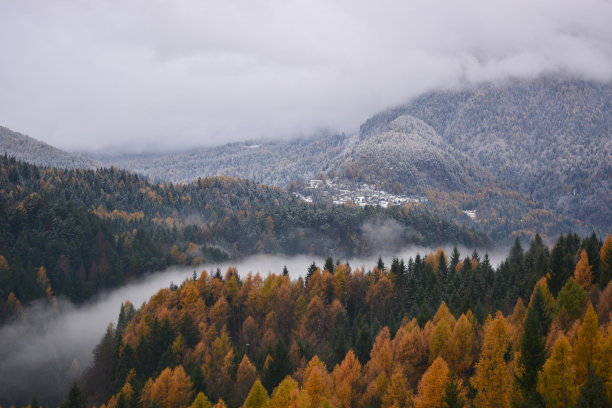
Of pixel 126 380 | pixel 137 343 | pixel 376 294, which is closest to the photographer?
pixel 126 380

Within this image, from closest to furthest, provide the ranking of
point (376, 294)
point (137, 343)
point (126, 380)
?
point (126, 380) < point (137, 343) < point (376, 294)

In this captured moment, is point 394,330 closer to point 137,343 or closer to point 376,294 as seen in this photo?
point 376,294

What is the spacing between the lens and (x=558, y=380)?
67875 millimetres

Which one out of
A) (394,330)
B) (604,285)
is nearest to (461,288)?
(394,330)

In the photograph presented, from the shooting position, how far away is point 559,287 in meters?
114

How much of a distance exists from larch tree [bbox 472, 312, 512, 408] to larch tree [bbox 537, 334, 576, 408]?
7230mm

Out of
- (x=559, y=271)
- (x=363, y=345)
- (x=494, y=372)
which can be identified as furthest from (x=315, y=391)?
(x=559, y=271)

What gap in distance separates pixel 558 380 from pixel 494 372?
1433 cm

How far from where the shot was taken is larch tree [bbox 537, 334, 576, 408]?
6619 centimetres

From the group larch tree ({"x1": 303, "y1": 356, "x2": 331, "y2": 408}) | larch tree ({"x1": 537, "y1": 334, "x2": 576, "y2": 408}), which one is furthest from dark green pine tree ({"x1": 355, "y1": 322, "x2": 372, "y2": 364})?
larch tree ({"x1": 537, "y1": 334, "x2": 576, "y2": 408})

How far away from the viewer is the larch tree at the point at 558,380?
66.2 metres

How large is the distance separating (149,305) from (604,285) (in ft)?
448

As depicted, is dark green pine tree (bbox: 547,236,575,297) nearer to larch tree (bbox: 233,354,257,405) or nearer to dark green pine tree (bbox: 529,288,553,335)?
dark green pine tree (bbox: 529,288,553,335)

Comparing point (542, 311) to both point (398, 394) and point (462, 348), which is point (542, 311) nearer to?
point (462, 348)
